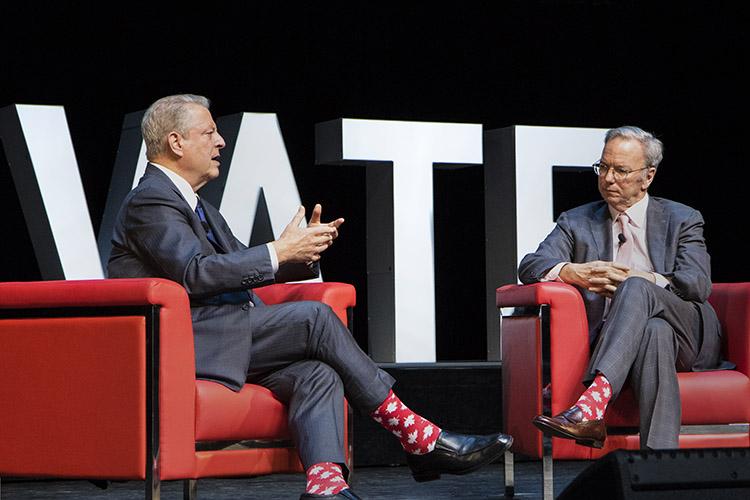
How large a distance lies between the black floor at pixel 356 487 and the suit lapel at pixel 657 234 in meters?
0.83

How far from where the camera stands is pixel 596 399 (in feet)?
11.4

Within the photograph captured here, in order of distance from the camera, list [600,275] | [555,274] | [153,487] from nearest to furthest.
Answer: [153,487]
[600,275]
[555,274]

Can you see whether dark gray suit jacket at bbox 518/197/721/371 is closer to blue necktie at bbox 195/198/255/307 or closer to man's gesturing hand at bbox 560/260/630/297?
man's gesturing hand at bbox 560/260/630/297

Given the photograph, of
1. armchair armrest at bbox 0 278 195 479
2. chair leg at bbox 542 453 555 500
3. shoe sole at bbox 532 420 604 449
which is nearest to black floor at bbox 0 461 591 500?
chair leg at bbox 542 453 555 500

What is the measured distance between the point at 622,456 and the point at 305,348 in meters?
1.47

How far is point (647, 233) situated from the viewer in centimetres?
399

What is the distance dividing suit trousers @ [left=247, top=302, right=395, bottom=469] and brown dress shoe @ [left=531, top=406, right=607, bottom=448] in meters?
0.48

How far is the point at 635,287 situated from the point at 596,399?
37cm

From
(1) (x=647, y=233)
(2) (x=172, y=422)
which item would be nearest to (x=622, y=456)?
(2) (x=172, y=422)

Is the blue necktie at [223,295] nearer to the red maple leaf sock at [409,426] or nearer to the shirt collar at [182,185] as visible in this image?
the shirt collar at [182,185]

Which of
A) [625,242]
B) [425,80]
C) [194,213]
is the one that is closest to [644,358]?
[625,242]

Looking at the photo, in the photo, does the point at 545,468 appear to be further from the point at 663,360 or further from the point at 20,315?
the point at 20,315

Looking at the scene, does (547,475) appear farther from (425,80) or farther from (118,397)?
(425,80)

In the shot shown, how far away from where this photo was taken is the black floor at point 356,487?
13.4 feet
